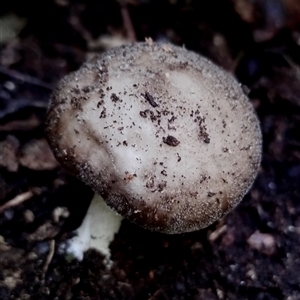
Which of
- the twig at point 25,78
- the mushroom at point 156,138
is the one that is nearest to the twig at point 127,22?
the twig at point 25,78

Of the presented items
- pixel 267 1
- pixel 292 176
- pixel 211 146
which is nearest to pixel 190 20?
pixel 267 1

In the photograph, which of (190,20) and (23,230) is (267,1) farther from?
(23,230)

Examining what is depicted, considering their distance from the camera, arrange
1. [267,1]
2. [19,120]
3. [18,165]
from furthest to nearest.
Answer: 1. [267,1]
2. [19,120]
3. [18,165]

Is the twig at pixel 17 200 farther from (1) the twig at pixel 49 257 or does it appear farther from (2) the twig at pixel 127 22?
(2) the twig at pixel 127 22

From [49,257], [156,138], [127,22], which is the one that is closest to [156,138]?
[156,138]

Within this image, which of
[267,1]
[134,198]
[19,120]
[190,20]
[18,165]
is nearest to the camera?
[134,198]

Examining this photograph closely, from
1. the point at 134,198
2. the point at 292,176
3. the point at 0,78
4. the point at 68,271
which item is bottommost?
the point at 68,271

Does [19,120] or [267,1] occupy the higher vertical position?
[267,1]
